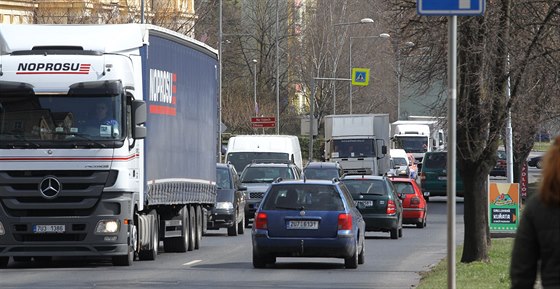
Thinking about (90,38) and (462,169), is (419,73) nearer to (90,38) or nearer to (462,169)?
(462,169)

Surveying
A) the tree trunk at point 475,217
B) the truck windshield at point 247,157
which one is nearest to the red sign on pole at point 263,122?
the truck windshield at point 247,157

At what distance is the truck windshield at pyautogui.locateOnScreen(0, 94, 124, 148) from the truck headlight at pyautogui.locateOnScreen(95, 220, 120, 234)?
3.79 ft

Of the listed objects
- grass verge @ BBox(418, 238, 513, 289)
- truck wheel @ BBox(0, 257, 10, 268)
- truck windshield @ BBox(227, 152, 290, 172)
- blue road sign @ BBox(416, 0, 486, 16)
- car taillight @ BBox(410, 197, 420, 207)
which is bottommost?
truck wheel @ BBox(0, 257, 10, 268)

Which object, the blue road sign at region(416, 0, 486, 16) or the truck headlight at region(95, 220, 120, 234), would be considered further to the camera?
the truck headlight at region(95, 220, 120, 234)

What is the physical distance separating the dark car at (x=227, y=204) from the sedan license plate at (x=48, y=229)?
36.2 feet

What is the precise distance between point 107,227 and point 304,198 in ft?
9.51

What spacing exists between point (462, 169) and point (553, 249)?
14791mm

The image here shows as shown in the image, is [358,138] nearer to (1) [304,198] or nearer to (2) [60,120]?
(1) [304,198]

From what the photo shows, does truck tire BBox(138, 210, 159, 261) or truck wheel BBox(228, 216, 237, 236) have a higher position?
truck tire BBox(138, 210, 159, 261)

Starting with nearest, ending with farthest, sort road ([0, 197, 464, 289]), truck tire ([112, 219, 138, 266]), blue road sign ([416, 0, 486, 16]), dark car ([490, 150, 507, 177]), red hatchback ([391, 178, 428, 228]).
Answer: blue road sign ([416, 0, 486, 16]), road ([0, 197, 464, 289]), truck tire ([112, 219, 138, 266]), red hatchback ([391, 178, 428, 228]), dark car ([490, 150, 507, 177])

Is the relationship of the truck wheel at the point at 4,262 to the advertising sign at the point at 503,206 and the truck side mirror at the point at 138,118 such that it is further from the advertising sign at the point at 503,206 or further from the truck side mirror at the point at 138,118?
the advertising sign at the point at 503,206

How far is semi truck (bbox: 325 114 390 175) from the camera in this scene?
5744 cm

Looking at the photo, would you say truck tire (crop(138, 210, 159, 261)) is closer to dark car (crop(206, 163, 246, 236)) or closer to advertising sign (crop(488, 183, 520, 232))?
advertising sign (crop(488, 183, 520, 232))

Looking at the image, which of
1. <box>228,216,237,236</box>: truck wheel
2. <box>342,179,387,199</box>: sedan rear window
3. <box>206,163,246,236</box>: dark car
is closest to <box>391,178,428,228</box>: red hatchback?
<box>342,179,387,199</box>: sedan rear window
